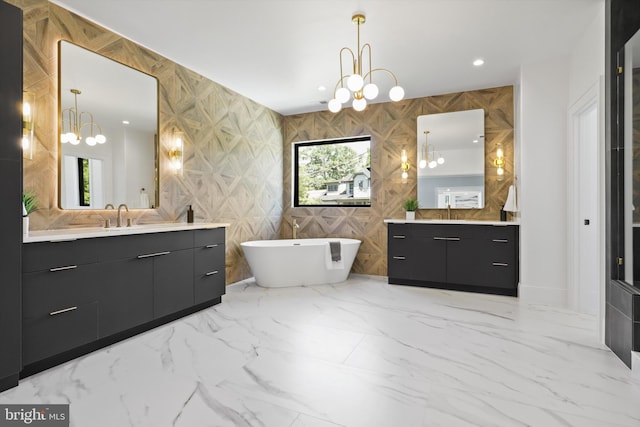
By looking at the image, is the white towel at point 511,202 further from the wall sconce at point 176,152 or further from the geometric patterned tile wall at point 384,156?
the wall sconce at point 176,152

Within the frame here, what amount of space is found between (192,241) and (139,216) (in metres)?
0.62

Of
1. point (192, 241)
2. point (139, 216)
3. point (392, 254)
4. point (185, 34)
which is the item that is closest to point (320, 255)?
point (392, 254)

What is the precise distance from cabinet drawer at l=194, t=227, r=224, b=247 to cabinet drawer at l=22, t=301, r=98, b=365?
3.84ft

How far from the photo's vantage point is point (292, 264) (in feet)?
15.3

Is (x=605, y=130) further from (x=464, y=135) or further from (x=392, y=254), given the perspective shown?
(x=392, y=254)

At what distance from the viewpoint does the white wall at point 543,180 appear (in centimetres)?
386

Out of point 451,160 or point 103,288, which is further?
point 451,160

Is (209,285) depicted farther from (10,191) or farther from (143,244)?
(10,191)

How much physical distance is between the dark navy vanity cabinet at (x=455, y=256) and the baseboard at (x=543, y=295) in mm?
188

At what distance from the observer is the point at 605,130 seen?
8.86 feet

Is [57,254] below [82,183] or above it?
below

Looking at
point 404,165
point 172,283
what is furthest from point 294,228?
point 172,283

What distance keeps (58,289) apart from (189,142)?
228 cm

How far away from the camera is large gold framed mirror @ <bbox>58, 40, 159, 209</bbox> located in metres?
2.93
